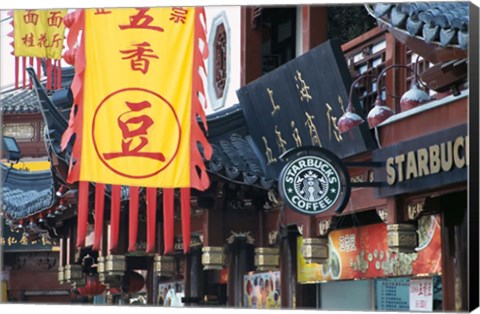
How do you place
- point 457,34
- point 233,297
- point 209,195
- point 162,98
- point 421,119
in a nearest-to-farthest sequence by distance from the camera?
1. point 457,34
2. point 421,119
3. point 162,98
4. point 209,195
5. point 233,297

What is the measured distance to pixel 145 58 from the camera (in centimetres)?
2569

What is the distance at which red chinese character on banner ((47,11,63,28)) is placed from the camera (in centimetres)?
2728

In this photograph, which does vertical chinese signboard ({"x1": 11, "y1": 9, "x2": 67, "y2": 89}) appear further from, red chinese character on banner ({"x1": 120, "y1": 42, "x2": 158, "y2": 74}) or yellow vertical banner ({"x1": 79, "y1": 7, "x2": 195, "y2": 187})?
red chinese character on banner ({"x1": 120, "y1": 42, "x2": 158, "y2": 74})

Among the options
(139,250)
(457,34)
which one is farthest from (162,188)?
(457,34)

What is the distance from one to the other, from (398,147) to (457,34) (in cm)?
257

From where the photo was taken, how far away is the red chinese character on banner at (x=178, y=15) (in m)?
25.8

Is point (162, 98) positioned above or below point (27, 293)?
above

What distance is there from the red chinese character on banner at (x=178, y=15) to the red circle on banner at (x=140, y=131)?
140cm

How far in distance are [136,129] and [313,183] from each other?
4343 millimetres

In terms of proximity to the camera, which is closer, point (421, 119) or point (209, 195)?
point (421, 119)

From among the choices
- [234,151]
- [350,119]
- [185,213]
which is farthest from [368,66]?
[185,213]

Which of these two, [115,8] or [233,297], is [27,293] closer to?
[233,297]

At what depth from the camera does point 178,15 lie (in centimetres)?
2581

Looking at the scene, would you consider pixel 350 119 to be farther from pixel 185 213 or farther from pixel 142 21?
pixel 185 213
